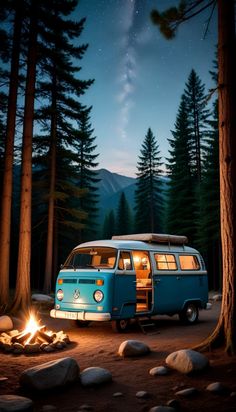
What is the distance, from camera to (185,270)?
41.8ft

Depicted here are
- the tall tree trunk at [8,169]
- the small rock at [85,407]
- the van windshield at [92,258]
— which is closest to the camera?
the small rock at [85,407]

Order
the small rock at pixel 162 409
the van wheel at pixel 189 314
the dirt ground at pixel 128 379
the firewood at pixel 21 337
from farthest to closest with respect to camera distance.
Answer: the van wheel at pixel 189 314 → the firewood at pixel 21 337 → the dirt ground at pixel 128 379 → the small rock at pixel 162 409

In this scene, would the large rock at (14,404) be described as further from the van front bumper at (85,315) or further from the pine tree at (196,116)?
the pine tree at (196,116)

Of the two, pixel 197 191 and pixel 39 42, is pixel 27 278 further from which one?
pixel 197 191

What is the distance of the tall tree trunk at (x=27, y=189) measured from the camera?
13.6m

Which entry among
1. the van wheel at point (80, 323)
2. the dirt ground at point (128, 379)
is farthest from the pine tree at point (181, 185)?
the dirt ground at point (128, 379)

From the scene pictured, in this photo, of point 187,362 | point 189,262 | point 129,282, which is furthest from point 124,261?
point 187,362

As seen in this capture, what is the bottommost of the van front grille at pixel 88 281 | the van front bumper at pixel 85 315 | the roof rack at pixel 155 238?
the van front bumper at pixel 85 315

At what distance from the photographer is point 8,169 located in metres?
14.9

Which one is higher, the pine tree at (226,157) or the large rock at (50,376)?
the pine tree at (226,157)

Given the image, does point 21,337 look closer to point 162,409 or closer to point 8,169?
point 162,409

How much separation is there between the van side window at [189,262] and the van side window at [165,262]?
48cm

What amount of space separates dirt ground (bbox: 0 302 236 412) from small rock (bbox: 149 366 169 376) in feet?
0.29

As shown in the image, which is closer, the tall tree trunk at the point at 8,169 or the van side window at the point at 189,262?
the van side window at the point at 189,262
